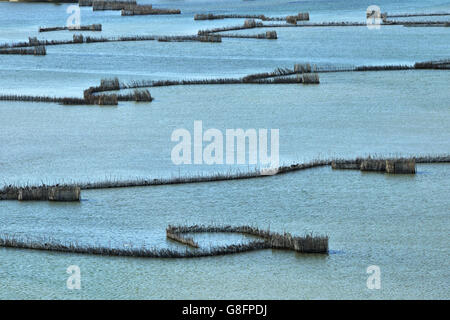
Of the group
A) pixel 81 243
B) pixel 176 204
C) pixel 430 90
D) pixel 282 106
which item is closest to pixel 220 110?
pixel 282 106

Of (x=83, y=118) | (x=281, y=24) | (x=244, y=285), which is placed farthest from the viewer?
(x=281, y=24)

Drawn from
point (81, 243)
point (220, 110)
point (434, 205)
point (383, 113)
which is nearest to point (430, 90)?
point (383, 113)

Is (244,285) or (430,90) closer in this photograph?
(244,285)

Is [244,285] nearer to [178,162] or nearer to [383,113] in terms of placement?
[178,162]

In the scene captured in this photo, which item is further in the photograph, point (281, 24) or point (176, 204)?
point (281, 24)

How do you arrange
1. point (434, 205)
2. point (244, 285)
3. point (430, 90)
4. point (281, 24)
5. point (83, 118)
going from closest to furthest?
point (244, 285)
point (434, 205)
point (83, 118)
point (430, 90)
point (281, 24)

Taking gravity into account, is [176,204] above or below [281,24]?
below
